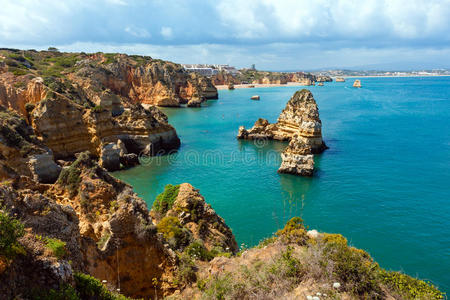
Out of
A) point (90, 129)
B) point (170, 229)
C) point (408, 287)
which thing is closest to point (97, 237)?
point (170, 229)

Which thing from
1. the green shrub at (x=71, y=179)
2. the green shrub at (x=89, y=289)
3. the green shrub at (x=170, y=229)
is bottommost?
the green shrub at (x=170, y=229)

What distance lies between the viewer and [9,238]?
17.6ft

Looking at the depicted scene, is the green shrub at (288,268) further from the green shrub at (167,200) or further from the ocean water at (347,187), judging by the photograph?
the ocean water at (347,187)

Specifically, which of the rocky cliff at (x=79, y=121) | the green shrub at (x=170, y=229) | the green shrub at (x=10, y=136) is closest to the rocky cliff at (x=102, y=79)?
the rocky cliff at (x=79, y=121)

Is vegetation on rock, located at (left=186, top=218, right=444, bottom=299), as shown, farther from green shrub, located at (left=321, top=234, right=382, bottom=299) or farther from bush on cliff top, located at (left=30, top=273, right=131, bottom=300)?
bush on cliff top, located at (left=30, top=273, right=131, bottom=300)

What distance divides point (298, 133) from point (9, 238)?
4278 cm

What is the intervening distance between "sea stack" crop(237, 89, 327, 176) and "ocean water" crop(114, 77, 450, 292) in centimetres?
160

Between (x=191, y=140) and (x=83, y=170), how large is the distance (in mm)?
39057

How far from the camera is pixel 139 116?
134ft

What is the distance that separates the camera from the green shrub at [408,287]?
8.13 metres

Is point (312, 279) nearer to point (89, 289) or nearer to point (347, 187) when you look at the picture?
point (89, 289)

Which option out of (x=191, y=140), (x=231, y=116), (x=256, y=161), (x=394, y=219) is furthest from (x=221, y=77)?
(x=394, y=219)

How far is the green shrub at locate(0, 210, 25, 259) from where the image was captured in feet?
17.1

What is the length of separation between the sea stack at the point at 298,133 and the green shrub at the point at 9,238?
31223 mm
